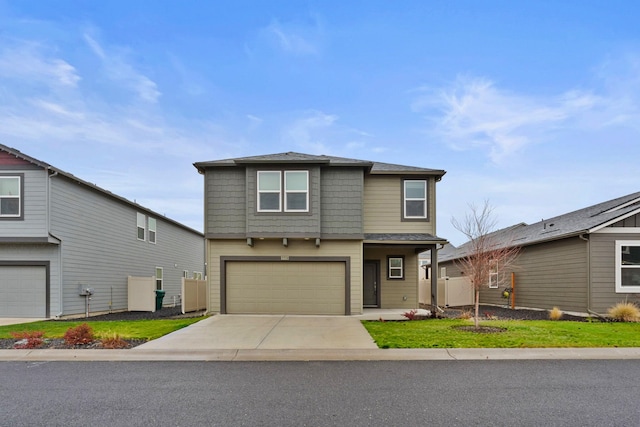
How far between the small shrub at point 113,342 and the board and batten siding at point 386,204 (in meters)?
9.79

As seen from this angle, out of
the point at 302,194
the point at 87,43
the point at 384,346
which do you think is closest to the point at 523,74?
the point at 302,194

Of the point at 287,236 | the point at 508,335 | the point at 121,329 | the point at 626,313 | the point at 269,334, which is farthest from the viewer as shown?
the point at 287,236

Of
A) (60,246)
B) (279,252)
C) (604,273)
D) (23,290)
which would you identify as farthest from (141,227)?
(604,273)

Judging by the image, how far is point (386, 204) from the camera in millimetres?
16141

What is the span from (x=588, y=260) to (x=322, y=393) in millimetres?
13128

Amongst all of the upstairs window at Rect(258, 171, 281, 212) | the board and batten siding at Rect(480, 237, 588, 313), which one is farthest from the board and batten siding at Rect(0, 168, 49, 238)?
the board and batten siding at Rect(480, 237, 588, 313)

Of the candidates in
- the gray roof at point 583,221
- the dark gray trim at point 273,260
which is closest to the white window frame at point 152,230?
the dark gray trim at point 273,260

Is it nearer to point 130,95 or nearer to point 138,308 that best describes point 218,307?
point 138,308

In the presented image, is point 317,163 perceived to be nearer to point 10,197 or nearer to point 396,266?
point 396,266

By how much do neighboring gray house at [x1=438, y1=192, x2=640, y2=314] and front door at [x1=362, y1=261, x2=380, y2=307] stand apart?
6.66 meters

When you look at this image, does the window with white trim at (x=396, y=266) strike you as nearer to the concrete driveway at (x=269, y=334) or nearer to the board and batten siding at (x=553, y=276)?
the concrete driveway at (x=269, y=334)

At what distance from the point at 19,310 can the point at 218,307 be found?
7469mm

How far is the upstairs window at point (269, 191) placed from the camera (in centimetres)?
1477

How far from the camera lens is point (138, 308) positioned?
19.1m
